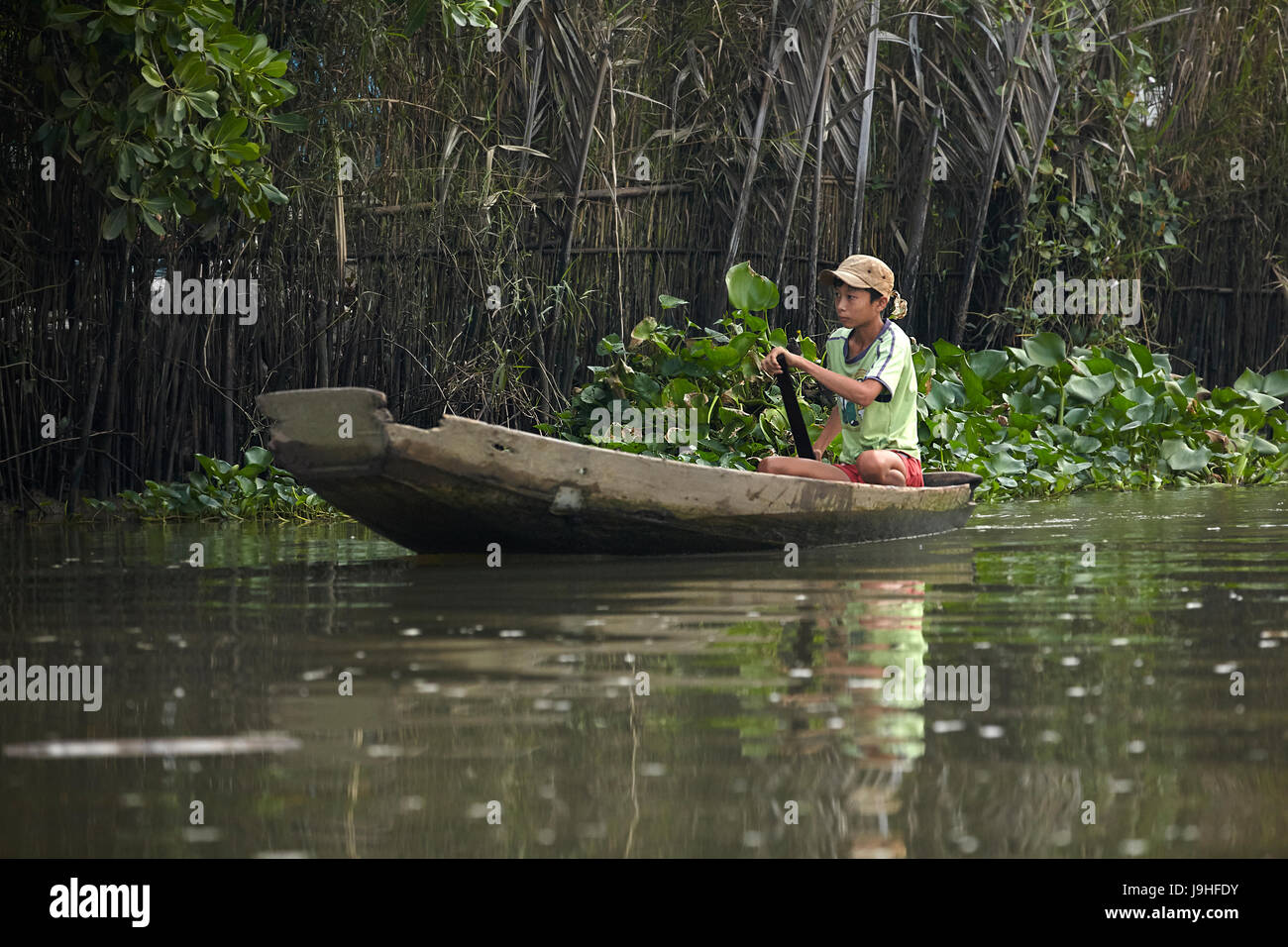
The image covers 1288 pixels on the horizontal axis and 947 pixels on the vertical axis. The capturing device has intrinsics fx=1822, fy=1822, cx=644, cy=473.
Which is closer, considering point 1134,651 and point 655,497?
point 1134,651

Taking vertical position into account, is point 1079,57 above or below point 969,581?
above

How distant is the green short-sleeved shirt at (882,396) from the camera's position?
7.34m

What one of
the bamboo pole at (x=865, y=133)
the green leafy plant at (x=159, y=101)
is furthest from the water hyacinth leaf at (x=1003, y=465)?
the green leafy plant at (x=159, y=101)

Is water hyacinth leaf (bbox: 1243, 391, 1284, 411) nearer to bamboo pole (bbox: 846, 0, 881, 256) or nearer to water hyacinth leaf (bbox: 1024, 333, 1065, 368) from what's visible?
water hyacinth leaf (bbox: 1024, 333, 1065, 368)

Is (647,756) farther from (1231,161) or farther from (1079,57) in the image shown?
(1231,161)

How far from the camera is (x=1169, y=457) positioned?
10750mm

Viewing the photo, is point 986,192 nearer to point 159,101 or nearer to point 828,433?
point 828,433

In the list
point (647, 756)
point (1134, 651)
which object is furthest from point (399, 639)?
point (1134, 651)

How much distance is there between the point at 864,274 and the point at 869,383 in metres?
0.46

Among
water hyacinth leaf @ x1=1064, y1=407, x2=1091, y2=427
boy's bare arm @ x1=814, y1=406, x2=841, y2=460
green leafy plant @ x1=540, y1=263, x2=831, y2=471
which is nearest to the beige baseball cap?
boy's bare arm @ x1=814, y1=406, x2=841, y2=460

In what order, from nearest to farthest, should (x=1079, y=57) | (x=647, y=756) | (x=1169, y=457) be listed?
1. (x=647, y=756)
2. (x=1169, y=457)
3. (x=1079, y=57)

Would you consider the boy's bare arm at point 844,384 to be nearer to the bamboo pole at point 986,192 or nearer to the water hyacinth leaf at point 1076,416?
the water hyacinth leaf at point 1076,416
